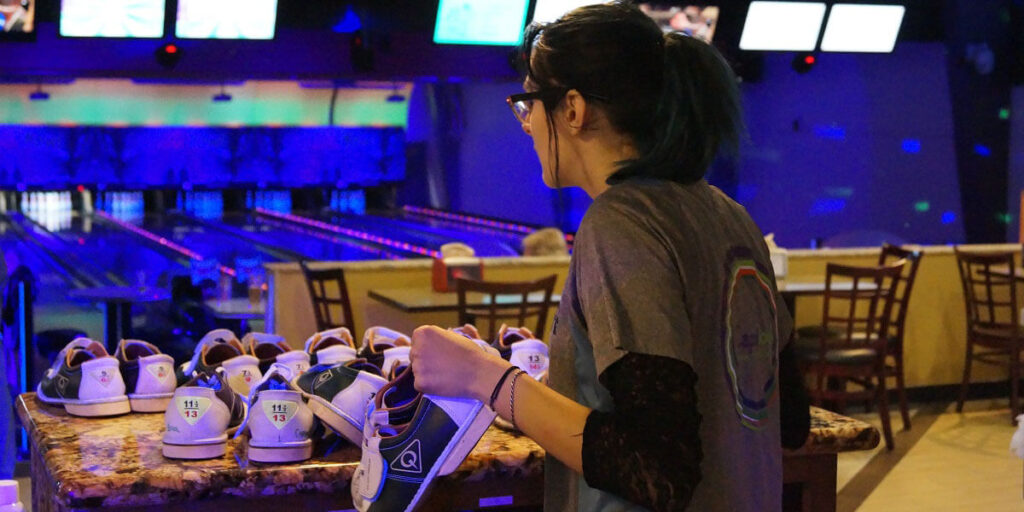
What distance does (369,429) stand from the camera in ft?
3.66

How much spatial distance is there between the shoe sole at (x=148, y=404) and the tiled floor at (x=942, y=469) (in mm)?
2623

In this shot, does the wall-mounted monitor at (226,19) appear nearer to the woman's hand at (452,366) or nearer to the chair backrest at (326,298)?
the chair backrest at (326,298)

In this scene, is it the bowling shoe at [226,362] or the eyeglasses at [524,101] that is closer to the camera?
the eyeglasses at [524,101]

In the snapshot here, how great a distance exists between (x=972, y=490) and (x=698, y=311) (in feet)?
10.7

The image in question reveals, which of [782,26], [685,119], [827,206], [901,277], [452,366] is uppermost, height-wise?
[782,26]

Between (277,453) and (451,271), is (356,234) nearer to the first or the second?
(451,271)

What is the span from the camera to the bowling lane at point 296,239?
1095 cm

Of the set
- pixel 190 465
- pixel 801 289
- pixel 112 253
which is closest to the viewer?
pixel 190 465

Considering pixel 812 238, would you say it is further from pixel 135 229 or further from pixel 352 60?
pixel 135 229

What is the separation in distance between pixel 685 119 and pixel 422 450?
0.39 meters

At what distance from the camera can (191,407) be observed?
4.01ft

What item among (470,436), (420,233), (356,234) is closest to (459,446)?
(470,436)

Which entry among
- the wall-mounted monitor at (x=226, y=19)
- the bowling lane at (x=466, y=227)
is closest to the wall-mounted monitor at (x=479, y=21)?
the wall-mounted monitor at (x=226, y=19)

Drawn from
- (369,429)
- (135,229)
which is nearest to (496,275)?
(369,429)
